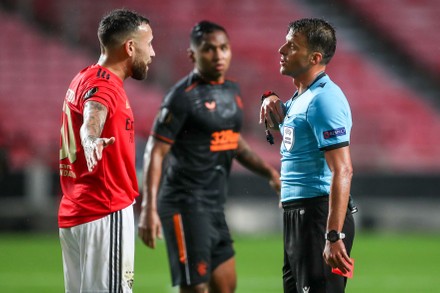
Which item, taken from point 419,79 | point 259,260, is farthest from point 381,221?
point 419,79

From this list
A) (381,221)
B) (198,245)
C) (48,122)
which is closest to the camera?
(198,245)

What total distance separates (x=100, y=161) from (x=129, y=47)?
0.67 meters

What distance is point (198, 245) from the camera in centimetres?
638

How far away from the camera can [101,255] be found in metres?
4.62

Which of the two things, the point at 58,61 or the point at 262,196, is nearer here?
the point at 262,196

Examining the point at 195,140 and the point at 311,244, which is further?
the point at 195,140

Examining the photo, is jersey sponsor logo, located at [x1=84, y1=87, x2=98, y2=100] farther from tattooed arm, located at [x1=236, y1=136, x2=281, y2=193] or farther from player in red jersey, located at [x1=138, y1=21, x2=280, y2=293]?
tattooed arm, located at [x1=236, y1=136, x2=281, y2=193]

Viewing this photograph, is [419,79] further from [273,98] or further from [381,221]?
[273,98]

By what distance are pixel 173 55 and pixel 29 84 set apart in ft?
9.42

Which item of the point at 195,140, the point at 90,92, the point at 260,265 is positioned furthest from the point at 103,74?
the point at 260,265

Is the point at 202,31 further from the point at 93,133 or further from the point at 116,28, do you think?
the point at 93,133

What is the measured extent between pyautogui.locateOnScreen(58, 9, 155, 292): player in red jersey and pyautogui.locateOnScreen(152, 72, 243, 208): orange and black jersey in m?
1.64

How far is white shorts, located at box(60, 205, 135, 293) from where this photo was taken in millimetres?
4617

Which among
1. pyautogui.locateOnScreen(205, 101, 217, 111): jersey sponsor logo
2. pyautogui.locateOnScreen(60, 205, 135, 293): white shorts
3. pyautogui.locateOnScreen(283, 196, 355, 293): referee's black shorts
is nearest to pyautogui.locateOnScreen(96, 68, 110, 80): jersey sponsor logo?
pyautogui.locateOnScreen(60, 205, 135, 293): white shorts
